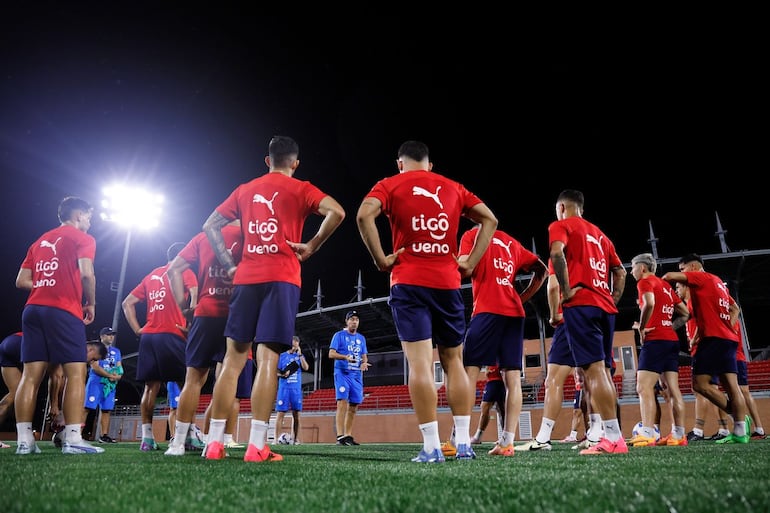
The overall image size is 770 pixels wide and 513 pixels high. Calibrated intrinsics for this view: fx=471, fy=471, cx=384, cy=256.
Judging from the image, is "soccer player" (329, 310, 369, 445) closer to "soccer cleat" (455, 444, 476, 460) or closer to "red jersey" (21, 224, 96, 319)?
"red jersey" (21, 224, 96, 319)

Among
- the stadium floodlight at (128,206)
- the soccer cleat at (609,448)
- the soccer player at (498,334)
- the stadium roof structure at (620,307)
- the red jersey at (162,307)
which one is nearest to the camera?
the soccer cleat at (609,448)

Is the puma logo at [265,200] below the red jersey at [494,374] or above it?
above

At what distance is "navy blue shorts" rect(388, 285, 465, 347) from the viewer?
3.27 metres

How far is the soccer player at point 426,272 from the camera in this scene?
128 inches

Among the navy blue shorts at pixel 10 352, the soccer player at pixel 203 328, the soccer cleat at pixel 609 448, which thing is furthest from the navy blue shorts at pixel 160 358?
the soccer cleat at pixel 609 448

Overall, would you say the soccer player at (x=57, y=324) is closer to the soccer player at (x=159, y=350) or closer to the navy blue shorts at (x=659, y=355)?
the soccer player at (x=159, y=350)

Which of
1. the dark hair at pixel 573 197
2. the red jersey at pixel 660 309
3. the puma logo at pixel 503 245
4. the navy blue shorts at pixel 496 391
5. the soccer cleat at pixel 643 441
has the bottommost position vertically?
the soccer cleat at pixel 643 441

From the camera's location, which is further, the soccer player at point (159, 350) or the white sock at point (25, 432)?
the soccer player at point (159, 350)

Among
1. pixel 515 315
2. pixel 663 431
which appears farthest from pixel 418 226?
pixel 663 431

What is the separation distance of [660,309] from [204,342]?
5766 mm

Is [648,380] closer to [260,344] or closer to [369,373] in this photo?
[260,344]

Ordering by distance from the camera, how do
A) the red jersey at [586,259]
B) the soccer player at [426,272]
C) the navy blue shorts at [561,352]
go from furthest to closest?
the navy blue shorts at [561,352], the red jersey at [586,259], the soccer player at [426,272]

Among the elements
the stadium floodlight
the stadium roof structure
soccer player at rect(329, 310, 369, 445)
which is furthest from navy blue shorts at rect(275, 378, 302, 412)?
the stadium roof structure

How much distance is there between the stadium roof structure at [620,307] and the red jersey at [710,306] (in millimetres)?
16645
